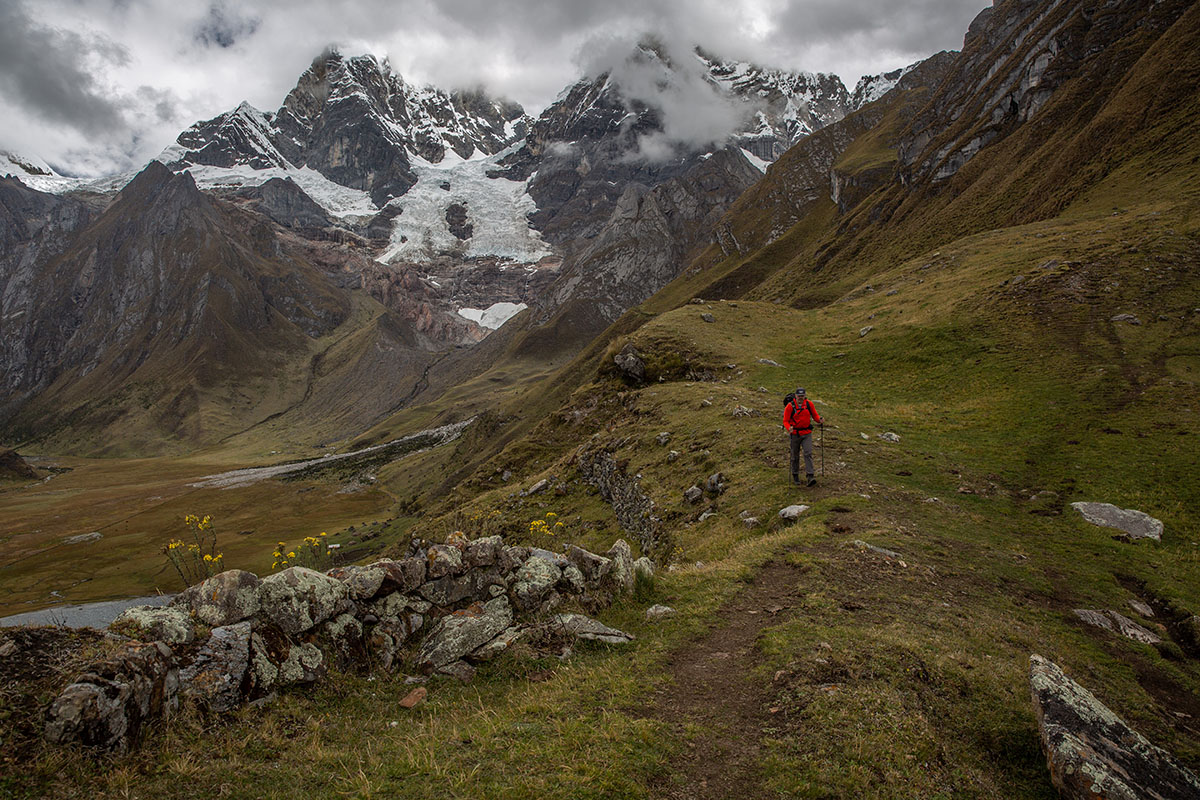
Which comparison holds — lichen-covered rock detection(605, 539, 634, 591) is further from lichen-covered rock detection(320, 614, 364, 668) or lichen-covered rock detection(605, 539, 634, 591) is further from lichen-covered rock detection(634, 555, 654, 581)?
lichen-covered rock detection(320, 614, 364, 668)

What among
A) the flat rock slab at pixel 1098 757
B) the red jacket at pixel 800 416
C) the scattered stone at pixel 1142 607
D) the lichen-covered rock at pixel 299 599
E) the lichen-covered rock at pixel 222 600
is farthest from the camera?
the red jacket at pixel 800 416

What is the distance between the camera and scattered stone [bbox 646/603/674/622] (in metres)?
14.0

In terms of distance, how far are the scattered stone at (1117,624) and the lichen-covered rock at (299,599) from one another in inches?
739

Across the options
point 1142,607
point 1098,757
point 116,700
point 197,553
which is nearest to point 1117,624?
point 1142,607

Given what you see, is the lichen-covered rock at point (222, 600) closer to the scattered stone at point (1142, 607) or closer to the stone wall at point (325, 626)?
the stone wall at point (325, 626)

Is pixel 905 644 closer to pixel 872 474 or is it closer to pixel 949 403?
pixel 872 474

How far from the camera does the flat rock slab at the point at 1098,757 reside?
702 centimetres

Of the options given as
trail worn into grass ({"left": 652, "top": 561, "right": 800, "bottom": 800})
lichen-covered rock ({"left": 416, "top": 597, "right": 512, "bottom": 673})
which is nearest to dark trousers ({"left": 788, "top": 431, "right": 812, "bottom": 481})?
trail worn into grass ({"left": 652, "top": 561, "right": 800, "bottom": 800})

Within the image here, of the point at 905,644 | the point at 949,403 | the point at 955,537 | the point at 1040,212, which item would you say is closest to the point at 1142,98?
the point at 1040,212

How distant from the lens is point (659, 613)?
14.1 meters

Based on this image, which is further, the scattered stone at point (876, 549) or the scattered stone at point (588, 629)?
the scattered stone at point (876, 549)

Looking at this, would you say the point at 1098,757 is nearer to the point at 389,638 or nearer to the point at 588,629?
the point at 588,629

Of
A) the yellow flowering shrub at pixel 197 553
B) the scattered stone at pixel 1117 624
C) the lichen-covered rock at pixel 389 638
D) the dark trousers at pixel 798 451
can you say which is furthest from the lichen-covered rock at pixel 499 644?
the scattered stone at pixel 1117 624

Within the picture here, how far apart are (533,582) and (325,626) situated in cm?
517
